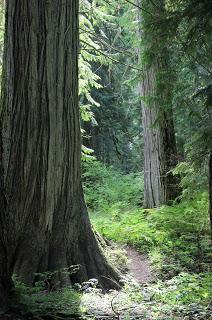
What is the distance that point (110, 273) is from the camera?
590 centimetres

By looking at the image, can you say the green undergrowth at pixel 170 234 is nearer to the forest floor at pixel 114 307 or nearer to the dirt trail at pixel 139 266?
the dirt trail at pixel 139 266

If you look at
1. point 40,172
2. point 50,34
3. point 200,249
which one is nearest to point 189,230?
point 200,249

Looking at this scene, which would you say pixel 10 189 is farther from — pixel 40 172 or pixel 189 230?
pixel 189 230

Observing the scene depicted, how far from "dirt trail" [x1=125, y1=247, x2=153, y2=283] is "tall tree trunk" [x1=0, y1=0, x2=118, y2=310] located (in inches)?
38.4

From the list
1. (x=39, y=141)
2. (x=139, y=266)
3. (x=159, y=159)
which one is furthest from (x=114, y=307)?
(x=159, y=159)

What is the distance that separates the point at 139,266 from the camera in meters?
7.02

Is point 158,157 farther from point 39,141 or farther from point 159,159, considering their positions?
point 39,141

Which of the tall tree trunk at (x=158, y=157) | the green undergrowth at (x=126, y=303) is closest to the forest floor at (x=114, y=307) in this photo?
the green undergrowth at (x=126, y=303)

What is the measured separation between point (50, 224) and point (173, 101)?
2387 mm

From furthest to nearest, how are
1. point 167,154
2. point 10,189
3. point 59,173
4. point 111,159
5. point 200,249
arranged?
point 111,159 < point 167,154 < point 200,249 < point 59,173 < point 10,189

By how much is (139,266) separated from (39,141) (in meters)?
2.93

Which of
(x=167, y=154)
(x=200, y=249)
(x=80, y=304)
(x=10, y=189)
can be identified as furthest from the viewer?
(x=167, y=154)

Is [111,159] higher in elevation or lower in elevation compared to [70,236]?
higher

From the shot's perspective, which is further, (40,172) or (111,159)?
(111,159)
